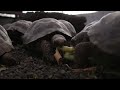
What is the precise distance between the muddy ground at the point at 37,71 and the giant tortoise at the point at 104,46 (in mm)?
107

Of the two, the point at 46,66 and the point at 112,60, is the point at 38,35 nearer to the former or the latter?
the point at 46,66

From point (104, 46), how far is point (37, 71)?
21.1 inches

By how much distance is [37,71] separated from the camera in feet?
6.16

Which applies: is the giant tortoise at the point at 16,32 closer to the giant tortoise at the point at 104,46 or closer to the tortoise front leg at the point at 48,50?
the tortoise front leg at the point at 48,50

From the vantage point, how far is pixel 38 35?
3006 mm

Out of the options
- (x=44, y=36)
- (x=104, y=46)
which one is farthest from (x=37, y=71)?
(x=44, y=36)

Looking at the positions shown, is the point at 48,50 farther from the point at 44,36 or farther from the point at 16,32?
the point at 16,32

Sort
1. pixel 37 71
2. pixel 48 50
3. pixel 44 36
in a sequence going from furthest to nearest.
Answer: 1. pixel 44 36
2. pixel 48 50
3. pixel 37 71

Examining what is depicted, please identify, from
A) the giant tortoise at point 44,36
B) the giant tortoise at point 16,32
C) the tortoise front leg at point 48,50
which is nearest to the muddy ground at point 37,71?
the tortoise front leg at point 48,50

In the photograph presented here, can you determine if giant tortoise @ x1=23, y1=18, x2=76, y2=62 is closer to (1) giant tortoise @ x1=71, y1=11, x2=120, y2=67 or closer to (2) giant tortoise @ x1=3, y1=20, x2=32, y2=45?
(2) giant tortoise @ x1=3, y1=20, x2=32, y2=45

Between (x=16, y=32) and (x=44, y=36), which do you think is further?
(x=16, y=32)

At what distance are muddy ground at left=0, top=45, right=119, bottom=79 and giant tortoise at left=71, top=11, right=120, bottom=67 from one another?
0.11 meters
